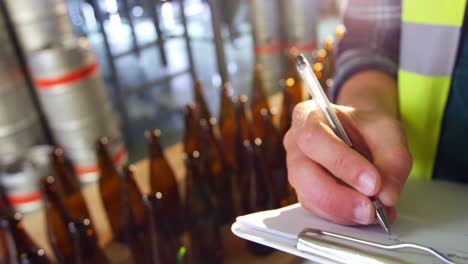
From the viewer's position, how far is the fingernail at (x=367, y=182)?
0.82 ft

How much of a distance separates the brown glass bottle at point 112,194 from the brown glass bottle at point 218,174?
14 cm

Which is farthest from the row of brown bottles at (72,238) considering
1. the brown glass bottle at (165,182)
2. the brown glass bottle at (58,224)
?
the brown glass bottle at (165,182)

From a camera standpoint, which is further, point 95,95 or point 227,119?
point 95,95

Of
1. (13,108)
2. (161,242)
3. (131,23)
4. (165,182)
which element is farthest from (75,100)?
(131,23)

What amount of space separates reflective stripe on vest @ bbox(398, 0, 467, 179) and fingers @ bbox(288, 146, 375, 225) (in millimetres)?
122

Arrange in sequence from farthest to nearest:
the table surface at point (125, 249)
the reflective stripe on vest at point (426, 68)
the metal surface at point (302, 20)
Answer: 1. the metal surface at point (302, 20)
2. the table surface at point (125, 249)
3. the reflective stripe on vest at point (426, 68)

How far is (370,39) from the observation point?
47 centimetres

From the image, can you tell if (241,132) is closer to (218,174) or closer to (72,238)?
(218,174)

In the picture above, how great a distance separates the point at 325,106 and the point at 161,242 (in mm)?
382

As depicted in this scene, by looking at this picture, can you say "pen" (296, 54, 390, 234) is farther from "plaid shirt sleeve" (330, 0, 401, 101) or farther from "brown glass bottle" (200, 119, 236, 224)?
"brown glass bottle" (200, 119, 236, 224)

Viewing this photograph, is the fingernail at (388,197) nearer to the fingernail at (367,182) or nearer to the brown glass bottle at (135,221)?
the fingernail at (367,182)

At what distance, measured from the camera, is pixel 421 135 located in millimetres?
414

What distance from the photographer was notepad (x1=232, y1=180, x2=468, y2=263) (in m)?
0.23

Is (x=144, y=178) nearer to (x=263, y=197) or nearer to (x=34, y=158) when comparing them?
(x=263, y=197)
